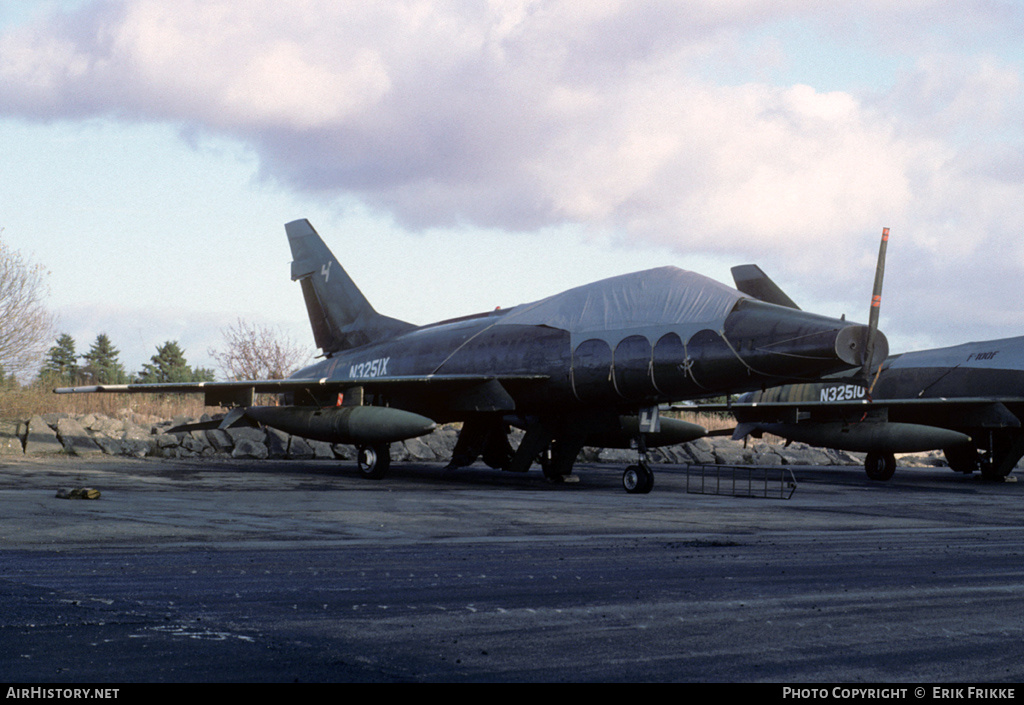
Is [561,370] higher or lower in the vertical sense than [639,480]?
higher

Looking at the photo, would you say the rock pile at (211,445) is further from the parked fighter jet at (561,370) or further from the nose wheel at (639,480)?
the nose wheel at (639,480)

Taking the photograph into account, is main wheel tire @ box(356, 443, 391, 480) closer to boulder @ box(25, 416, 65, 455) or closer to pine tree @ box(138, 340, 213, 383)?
boulder @ box(25, 416, 65, 455)

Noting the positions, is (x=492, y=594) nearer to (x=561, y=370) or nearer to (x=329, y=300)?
(x=561, y=370)

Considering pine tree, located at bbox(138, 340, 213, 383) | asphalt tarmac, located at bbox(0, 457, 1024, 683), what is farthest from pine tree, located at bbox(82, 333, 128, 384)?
asphalt tarmac, located at bbox(0, 457, 1024, 683)

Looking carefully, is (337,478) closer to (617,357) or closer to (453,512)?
(617,357)

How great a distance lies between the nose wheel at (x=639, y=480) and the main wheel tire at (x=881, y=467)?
1081 cm

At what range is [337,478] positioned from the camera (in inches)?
802

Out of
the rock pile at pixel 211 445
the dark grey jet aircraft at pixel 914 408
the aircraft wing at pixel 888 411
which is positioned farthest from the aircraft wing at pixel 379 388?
the dark grey jet aircraft at pixel 914 408

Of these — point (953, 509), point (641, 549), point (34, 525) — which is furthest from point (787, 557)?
point (953, 509)

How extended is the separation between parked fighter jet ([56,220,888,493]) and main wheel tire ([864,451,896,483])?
7173 mm

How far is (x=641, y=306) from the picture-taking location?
17.5 metres

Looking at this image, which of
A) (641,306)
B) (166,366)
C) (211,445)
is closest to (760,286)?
(641,306)

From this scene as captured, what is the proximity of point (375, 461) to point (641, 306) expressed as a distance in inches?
271

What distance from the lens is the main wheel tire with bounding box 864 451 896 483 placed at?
25.3 meters
